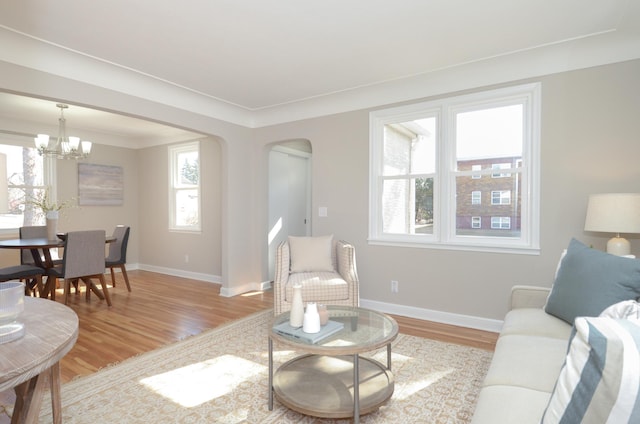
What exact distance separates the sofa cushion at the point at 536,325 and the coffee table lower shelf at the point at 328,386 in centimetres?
80

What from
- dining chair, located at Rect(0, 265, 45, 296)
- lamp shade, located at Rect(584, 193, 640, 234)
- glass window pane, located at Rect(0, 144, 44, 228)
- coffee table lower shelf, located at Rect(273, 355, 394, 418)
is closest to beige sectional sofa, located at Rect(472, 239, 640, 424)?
lamp shade, located at Rect(584, 193, 640, 234)

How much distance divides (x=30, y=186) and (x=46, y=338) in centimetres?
539

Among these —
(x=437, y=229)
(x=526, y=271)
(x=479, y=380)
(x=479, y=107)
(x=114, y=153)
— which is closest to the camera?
(x=479, y=380)

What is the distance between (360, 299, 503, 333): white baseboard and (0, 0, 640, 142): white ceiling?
2408 millimetres

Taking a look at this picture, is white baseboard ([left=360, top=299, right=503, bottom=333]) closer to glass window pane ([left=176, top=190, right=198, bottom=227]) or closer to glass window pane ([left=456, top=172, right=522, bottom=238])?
glass window pane ([left=456, top=172, right=522, bottom=238])

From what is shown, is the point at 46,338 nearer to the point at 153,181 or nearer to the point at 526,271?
the point at 526,271

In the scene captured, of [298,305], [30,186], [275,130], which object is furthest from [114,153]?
[298,305]

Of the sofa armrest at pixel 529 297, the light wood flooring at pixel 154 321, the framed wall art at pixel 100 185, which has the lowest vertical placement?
the light wood flooring at pixel 154 321

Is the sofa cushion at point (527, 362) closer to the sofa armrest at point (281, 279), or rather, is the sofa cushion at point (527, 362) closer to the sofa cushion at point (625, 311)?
the sofa cushion at point (625, 311)

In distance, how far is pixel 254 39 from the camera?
2.71 meters

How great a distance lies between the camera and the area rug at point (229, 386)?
1972mm

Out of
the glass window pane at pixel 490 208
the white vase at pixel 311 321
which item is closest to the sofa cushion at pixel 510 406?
the white vase at pixel 311 321

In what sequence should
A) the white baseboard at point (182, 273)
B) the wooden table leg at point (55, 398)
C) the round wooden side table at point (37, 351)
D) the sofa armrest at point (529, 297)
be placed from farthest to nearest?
the white baseboard at point (182, 273) < the sofa armrest at point (529, 297) < the wooden table leg at point (55, 398) < the round wooden side table at point (37, 351)

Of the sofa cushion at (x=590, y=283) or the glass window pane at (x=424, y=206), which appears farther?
the glass window pane at (x=424, y=206)
